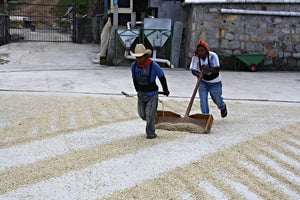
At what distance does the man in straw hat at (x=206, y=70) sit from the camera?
6570 mm

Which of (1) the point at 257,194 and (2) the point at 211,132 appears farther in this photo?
(2) the point at 211,132

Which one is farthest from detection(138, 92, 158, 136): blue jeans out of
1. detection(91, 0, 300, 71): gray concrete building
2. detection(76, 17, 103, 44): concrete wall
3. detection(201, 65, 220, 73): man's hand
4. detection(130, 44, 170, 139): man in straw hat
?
detection(76, 17, 103, 44): concrete wall

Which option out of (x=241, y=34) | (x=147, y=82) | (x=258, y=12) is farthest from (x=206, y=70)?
(x=258, y=12)

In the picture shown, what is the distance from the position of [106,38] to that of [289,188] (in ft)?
41.6

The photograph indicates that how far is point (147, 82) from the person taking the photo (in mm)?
5723

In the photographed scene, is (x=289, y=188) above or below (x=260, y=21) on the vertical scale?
below

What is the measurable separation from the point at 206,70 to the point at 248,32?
9.15 m

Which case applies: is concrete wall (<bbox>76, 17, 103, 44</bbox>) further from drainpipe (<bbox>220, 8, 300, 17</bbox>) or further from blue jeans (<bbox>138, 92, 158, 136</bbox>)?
blue jeans (<bbox>138, 92, 158, 136</bbox>)

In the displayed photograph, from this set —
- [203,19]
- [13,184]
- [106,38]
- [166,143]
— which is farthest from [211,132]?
[106,38]

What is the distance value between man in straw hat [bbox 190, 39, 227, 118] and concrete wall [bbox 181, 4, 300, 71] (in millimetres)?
8356

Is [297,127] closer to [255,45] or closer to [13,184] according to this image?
[13,184]

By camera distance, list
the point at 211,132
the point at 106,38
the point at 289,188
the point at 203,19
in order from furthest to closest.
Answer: the point at 106,38, the point at 203,19, the point at 211,132, the point at 289,188

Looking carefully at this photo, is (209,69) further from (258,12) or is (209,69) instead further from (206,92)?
(258,12)

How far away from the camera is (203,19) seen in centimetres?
1509
